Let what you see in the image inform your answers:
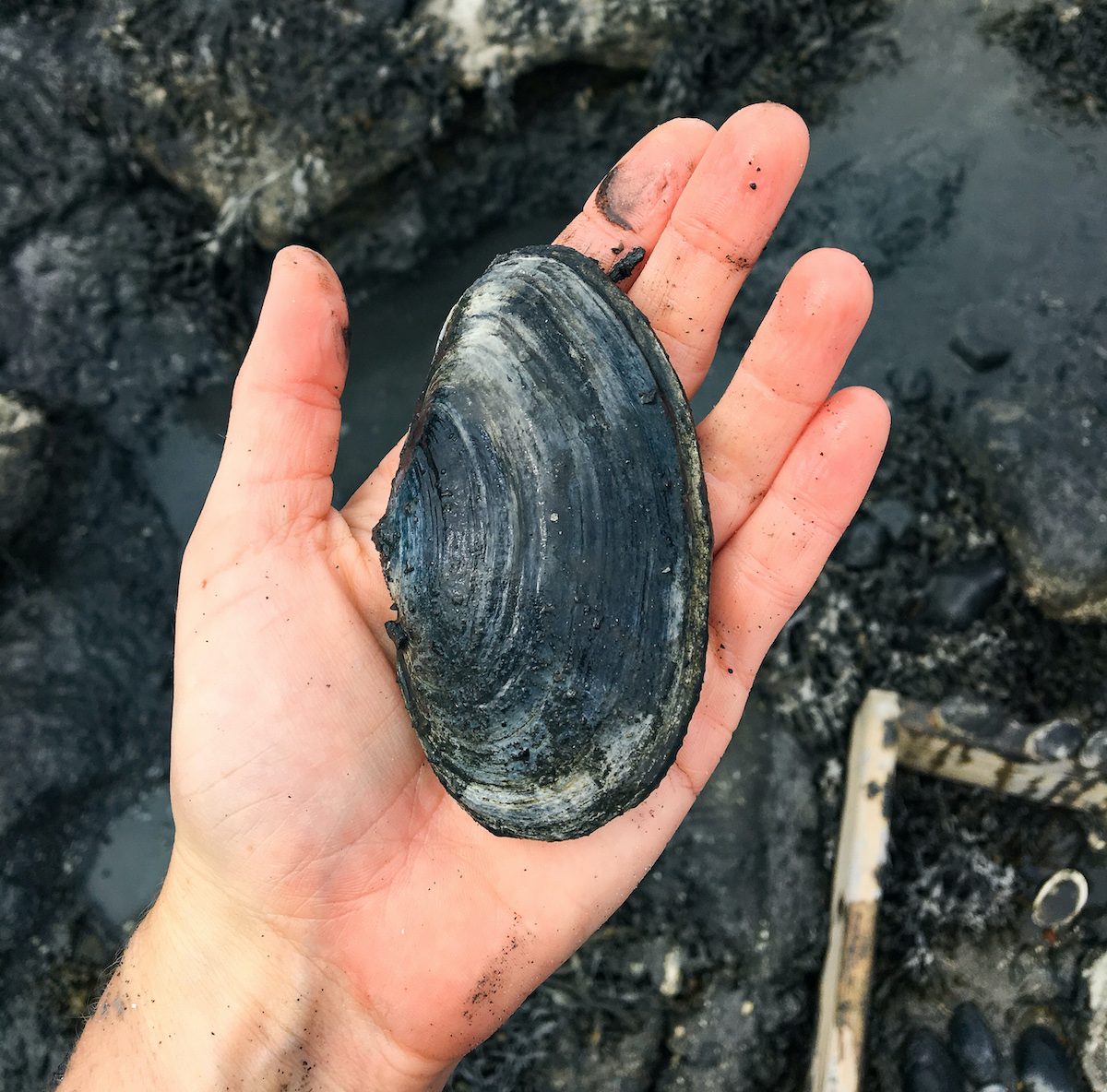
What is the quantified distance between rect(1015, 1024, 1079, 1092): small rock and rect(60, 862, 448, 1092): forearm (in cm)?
215

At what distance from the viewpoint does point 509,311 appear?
247 cm

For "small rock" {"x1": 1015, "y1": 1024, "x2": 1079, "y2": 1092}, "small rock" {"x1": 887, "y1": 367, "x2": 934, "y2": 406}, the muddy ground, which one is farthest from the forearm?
"small rock" {"x1": 887, "y1": 367, "x2": 934, "y2": 406}

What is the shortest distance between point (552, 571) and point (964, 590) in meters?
2.19

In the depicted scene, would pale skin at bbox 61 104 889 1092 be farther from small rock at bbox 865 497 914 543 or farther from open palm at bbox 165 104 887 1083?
small rock at bbox 865 497 914 543

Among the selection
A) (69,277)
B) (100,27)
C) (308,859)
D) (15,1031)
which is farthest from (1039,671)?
(100,27)

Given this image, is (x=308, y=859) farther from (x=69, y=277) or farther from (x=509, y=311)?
(x=69, y=277)

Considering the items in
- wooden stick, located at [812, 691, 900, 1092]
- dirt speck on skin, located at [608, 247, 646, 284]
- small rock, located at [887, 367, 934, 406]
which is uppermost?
dirt speck on skin, located at [608, 247, 646, 284]

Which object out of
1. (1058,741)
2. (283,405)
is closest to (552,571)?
(283,405)

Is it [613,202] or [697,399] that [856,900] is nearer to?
[697,399]

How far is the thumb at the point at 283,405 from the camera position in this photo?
2.49m

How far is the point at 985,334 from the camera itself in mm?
3881

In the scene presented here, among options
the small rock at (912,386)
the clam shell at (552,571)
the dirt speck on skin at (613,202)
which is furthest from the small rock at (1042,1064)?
the dirt speck on skin at (613,202)

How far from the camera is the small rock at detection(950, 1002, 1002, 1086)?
3.29m

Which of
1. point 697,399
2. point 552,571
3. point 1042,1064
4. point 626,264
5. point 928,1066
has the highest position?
point 626,264
